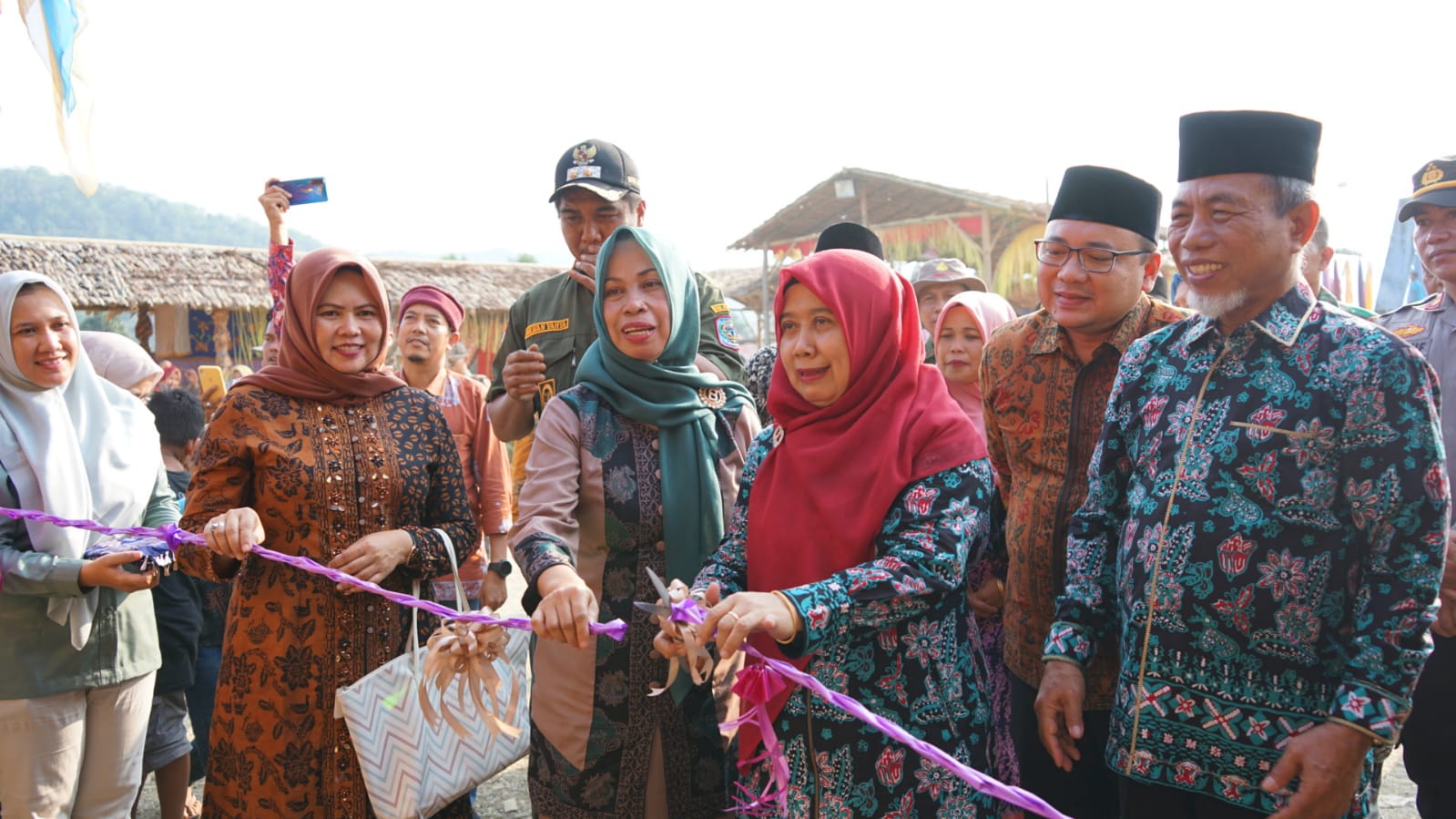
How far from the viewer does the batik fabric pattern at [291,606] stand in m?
2.73

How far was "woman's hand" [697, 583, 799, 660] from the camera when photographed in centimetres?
176

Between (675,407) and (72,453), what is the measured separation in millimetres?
2375

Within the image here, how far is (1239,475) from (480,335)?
18.6m

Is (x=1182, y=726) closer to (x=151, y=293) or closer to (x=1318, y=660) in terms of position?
(x=1318, y=660)

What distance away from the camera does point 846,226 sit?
4.50 m

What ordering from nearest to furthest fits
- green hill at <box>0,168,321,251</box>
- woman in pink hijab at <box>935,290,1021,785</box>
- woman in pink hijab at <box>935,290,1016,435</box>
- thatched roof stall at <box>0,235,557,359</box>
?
woman in pink hijab at <box>935,290,1021,785</box>, woman in pink hijab at <box>935,290,1016,435</box>, thatched roof stall at <box>0,235,557,359</box>, green hill at <box>0,168,321,251</box>

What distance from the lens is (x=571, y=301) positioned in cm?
363

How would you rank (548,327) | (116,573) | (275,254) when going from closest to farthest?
(116,573), (548,327), (275,254)

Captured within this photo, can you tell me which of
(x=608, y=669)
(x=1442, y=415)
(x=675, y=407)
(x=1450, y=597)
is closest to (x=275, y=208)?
(x=675, y=407)

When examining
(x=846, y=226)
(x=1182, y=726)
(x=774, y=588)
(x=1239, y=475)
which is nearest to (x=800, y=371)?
(x=774, y=588)

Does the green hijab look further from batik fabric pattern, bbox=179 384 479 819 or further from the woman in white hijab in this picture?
the woman in white hijab

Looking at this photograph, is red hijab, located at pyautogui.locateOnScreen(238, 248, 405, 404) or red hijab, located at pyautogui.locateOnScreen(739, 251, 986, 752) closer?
red hijab, located at pyautogui.locateOnScreen(739, 251, 986, 752)

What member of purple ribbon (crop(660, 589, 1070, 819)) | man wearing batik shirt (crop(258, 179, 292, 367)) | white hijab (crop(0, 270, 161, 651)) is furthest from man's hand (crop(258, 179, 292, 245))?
purple ribbon (crop(660, 589, 1070, 819))

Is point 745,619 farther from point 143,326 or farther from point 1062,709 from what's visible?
point 143,326
